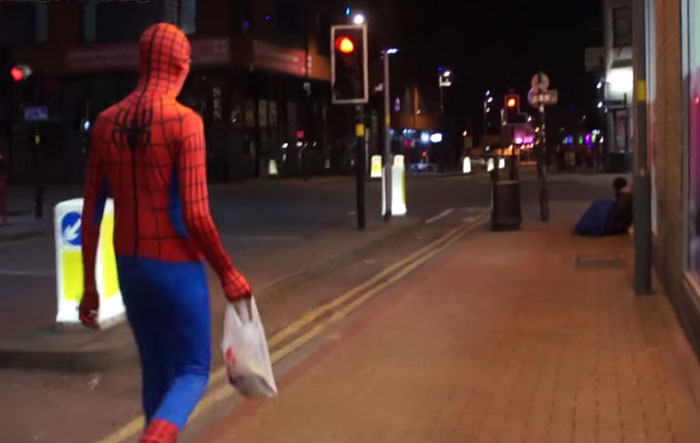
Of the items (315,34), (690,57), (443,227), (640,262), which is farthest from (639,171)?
(315,34)

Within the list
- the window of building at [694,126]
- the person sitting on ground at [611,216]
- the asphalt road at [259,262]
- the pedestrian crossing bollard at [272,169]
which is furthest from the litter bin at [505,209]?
the pedestrian crossing bollard at [272,169]

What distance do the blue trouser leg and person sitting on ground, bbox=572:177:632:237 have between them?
43.4 feet

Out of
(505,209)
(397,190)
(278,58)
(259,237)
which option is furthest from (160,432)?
(278,58)

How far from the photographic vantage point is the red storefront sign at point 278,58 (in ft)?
150

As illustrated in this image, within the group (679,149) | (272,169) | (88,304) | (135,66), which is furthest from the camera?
(272,169)

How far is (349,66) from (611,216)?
515 cm

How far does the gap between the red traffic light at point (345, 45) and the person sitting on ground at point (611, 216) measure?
4930 mm

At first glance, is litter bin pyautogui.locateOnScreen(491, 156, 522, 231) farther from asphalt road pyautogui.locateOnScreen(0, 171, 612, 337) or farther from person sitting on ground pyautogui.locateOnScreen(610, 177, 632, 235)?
asphalt road pyautogui.locateOnScreen(0, 171, 612, 337)

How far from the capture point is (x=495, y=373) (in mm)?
7793

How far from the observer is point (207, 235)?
14.0 ft

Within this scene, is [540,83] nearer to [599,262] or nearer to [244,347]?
[599,262]

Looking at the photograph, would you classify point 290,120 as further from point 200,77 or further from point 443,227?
point 443,227

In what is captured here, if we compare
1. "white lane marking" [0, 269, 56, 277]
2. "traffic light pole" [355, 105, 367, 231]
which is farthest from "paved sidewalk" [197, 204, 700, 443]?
"traffic light pole" [355, 105, 367, 231]

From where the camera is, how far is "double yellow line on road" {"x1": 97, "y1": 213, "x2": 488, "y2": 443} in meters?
6.72
